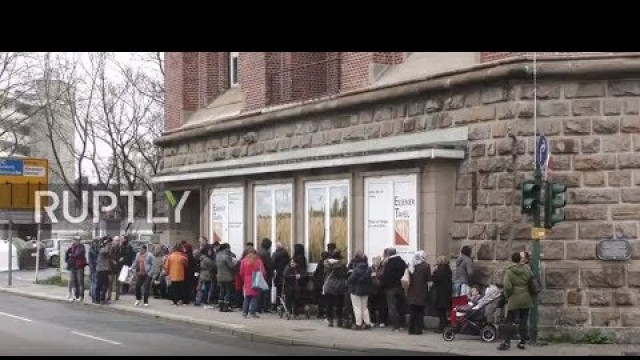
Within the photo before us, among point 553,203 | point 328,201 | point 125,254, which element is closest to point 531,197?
point 553,203

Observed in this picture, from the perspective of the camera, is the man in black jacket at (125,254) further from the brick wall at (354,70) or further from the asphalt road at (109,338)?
the brick wall at (354,70)

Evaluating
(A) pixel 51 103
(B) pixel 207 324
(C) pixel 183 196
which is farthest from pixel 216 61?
(A) pixel 51 103

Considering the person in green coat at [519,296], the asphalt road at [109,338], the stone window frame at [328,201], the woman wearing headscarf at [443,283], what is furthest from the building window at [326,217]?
the person in green coat at [519,296]

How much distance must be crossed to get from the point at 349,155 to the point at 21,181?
2212 cm

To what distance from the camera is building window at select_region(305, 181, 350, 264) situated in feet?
68.4

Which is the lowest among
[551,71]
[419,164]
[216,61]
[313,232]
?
[313,232]

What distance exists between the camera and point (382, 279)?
18.4m

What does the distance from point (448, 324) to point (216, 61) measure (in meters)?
13.9

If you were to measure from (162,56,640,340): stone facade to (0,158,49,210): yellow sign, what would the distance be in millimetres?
24407

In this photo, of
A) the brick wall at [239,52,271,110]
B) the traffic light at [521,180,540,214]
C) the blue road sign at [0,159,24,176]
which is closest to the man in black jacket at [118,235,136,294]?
the brick wall at [239,52,271,110]

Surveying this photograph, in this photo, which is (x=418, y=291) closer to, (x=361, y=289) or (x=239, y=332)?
(x=361, y=289)

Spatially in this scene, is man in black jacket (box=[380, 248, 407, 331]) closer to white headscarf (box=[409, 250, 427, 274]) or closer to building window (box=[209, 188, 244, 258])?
white headscarf (box=[409, 250, 427, 274])

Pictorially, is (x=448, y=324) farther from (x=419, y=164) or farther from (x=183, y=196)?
(x=183, y=196)

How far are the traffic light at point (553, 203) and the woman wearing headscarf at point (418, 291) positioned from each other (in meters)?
2.82
